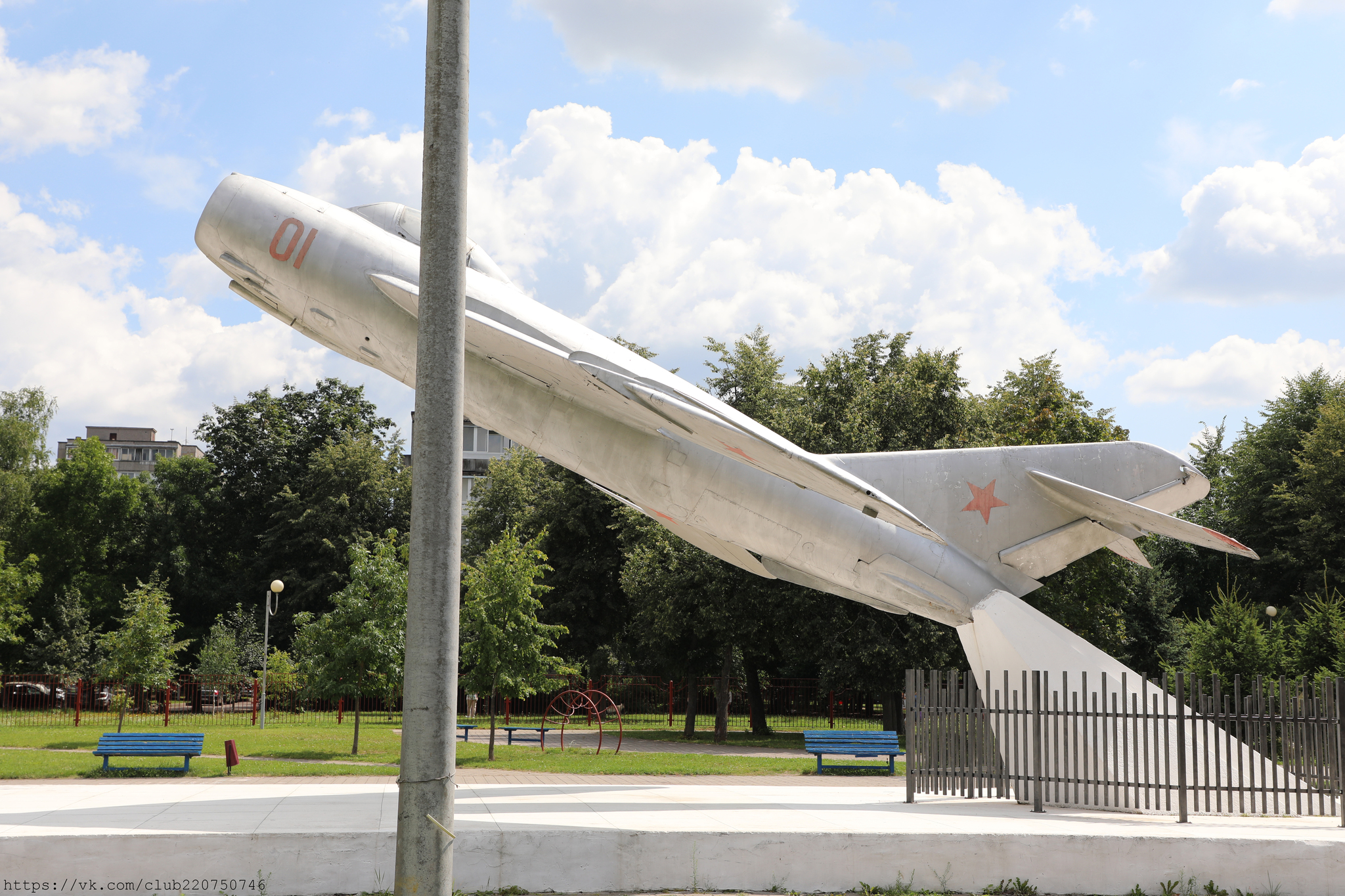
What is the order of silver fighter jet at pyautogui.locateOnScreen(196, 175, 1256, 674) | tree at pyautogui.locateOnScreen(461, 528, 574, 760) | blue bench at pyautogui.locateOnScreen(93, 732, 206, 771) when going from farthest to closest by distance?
tree at pyautogui.locateOnScreen(461, 528, 574, 760) → blue bench at pyautogui.locateOnScreen(93, 732, 206, 771) → silver fighter jet at pyautogui.locateOnScreen(196, 175, 1256, 674)

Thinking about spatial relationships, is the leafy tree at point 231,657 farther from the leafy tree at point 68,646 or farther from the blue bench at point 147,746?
the blue bench at point 147,746

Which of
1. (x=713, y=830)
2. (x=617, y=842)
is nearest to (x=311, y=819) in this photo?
(x=617, y=842)

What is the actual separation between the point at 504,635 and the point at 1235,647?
19740 millimetres

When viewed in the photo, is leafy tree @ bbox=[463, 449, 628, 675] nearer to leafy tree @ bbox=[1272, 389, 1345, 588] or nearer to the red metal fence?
the red metal fence

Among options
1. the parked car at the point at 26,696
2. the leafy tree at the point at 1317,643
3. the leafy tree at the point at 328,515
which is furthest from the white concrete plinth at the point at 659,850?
the leafy tree at the point at 328,515

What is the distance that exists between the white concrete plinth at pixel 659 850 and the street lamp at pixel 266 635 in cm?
1922

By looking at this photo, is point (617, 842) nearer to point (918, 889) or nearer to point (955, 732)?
point (918, 889)

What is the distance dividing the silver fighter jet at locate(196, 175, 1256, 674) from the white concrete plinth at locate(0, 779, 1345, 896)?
3.50 metres

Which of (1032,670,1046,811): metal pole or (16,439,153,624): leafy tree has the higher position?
(16,439,153,624): leafy tree

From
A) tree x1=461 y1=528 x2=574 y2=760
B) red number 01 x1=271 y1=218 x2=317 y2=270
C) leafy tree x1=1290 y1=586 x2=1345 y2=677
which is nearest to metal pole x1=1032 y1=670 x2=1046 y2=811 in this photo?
red number 01 x1=271 y1=218 x2=317 y2=270

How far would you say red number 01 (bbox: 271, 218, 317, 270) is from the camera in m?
11.8

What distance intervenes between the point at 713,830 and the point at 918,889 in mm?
1904

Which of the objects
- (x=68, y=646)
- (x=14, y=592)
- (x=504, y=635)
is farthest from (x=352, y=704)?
(x=504, y=635)

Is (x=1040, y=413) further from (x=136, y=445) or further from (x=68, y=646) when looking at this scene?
(x=136, y=445)
